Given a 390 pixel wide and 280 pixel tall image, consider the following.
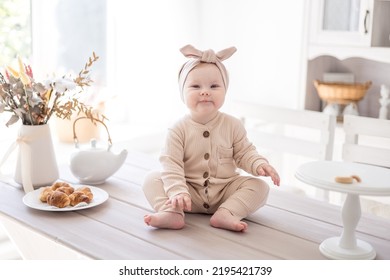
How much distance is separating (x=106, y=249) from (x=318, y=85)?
5.43ft

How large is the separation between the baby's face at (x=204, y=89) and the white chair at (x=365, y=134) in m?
0.77

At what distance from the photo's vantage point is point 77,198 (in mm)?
1346

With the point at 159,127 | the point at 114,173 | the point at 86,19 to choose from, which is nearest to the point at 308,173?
the point at 114,173

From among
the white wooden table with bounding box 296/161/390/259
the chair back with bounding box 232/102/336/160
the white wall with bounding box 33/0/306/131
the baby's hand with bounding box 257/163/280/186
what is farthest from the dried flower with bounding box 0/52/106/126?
the white wall with bounding box 33/0/306/131

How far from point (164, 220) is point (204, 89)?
308mm

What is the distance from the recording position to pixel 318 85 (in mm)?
2539

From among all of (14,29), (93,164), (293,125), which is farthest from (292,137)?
(14,29)

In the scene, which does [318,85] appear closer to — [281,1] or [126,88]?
[281,1]

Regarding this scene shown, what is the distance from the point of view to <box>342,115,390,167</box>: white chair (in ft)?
6.12

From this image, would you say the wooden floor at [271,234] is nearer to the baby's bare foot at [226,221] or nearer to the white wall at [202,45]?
the baby's bare foot at [226,221]

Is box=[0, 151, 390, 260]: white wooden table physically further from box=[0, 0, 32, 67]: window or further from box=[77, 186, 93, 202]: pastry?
box=[0, 0, 32, 67]: window

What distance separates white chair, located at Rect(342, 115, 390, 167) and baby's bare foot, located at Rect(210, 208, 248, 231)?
823 millimetres

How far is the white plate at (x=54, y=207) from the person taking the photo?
1318 millimetres

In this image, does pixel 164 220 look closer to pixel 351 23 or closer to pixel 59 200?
pixel 59 200
